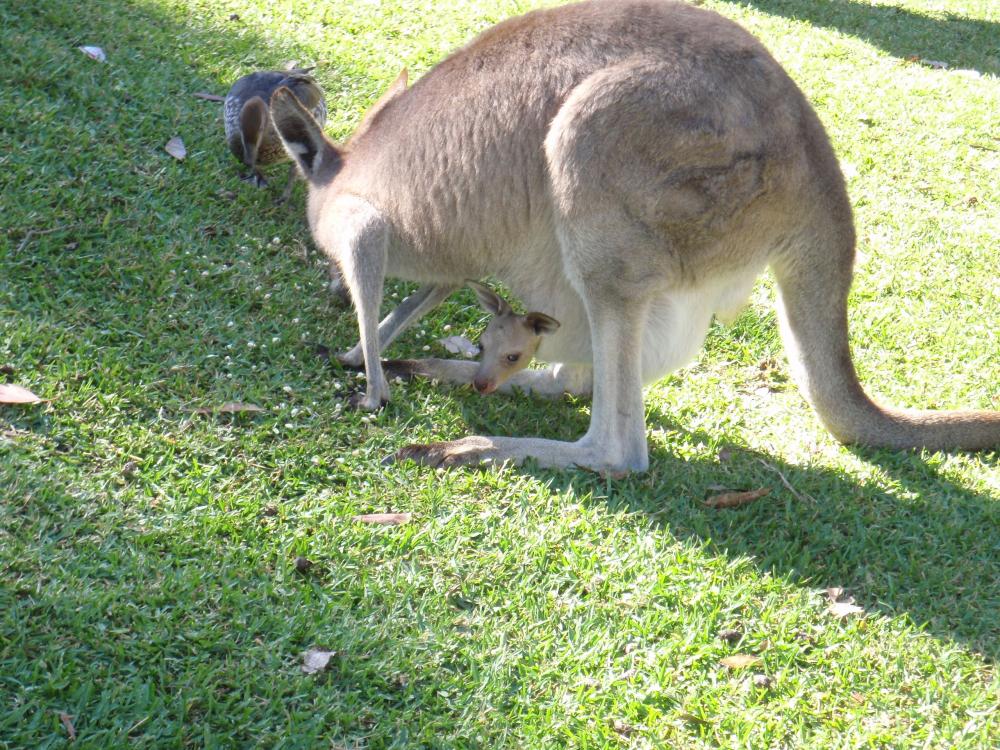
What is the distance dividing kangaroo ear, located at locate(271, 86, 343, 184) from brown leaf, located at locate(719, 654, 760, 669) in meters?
2.33

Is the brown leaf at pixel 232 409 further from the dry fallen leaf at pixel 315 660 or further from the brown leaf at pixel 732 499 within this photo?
the brown leaf at pixel 732 499

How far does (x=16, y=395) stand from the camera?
3186 mm

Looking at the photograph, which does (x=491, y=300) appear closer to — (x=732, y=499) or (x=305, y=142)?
(x=305, y=142)

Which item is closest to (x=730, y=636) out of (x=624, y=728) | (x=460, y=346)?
(x=624, y=728)

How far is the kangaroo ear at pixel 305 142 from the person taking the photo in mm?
3912

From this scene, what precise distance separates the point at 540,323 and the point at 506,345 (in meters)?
0.15

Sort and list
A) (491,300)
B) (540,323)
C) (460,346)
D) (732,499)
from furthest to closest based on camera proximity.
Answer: (460,346), (491,300), (540,323), (732,499)

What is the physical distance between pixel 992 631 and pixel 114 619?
2.36 m

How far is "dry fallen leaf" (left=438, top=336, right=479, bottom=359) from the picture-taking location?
428cm

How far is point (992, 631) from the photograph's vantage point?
9.89 ft

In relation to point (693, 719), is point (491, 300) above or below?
above

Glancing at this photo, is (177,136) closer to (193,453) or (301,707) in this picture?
(193,453)

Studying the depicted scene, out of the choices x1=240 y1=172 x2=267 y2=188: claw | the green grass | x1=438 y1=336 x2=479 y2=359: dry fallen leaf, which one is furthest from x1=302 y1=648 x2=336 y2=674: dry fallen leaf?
x1=240 y1=172 x2=267 y2=188: claw

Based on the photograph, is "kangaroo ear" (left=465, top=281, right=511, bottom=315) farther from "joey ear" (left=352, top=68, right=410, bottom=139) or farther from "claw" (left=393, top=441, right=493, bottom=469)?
"joey ear" (left=352, top=68, right=410, bottom=139)
